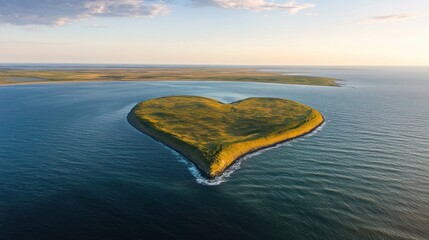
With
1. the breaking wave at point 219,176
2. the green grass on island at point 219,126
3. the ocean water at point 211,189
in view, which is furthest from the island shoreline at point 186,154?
the ocean water at point 211,189

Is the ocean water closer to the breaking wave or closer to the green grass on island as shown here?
the breaking wave

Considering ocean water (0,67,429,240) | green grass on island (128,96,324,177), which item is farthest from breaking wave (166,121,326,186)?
green grass on island (128,96,324,177)

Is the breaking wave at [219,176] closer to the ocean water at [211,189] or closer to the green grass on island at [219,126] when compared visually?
the ocean water at [211,189]

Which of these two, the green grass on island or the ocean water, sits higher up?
the green grass on island

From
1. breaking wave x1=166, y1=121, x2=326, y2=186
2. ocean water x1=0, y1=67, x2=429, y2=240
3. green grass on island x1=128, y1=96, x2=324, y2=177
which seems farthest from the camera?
green grass on island x1=128, y1=96, x2=324, y2=177

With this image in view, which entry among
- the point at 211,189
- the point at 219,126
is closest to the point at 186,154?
the point at 211,189
